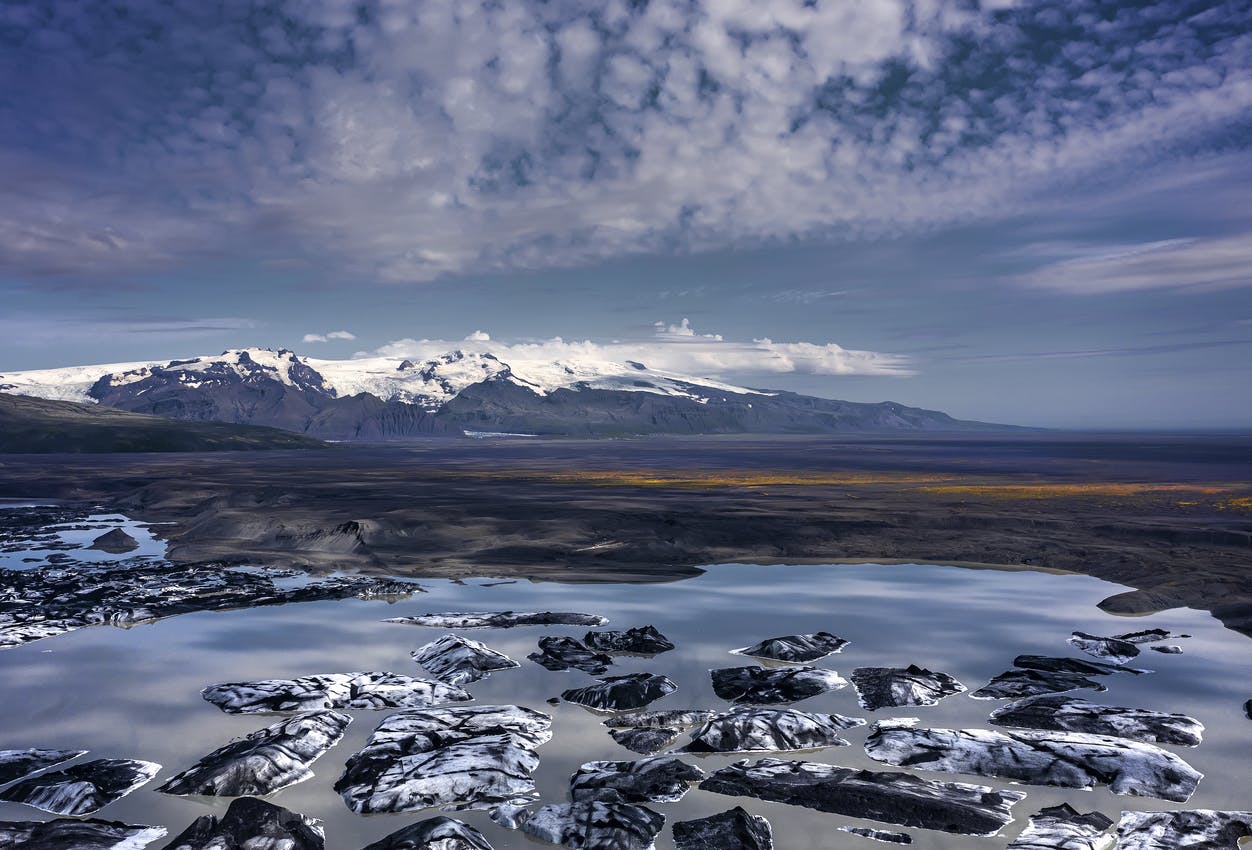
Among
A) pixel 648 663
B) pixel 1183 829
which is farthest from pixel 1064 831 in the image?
pixel 648 663

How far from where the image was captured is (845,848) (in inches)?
343

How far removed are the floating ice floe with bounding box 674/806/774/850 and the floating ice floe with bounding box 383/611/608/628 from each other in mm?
10486

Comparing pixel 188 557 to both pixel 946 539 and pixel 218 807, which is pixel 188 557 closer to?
pixel 218 807

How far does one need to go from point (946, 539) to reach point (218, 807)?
30.2m

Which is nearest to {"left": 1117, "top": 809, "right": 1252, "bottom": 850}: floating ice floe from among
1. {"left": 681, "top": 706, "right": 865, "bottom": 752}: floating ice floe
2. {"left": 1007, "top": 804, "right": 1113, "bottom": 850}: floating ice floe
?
{"left": 1007, "top": 804, "right": 1113, "bottom": 850}: floating ice floe

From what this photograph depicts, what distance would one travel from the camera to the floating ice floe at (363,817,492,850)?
8414mm

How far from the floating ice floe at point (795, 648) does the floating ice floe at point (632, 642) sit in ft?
5.44

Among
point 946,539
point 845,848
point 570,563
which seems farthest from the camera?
point 946,539

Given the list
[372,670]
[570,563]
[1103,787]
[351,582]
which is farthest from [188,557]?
[1103,787]

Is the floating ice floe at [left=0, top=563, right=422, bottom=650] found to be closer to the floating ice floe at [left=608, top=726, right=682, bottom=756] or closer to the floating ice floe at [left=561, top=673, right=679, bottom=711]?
the floating ice floe at [left=561, top=673, right=679, bottom=711]

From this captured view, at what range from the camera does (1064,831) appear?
29.2 feet

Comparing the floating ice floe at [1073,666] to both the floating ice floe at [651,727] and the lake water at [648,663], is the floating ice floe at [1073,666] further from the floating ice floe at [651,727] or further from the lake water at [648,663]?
the floating ice floe at [651,727]

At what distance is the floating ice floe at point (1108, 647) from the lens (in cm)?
1633

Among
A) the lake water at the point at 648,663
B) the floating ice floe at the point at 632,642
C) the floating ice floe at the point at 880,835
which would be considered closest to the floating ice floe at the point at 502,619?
the lake water at the point at 648,663
